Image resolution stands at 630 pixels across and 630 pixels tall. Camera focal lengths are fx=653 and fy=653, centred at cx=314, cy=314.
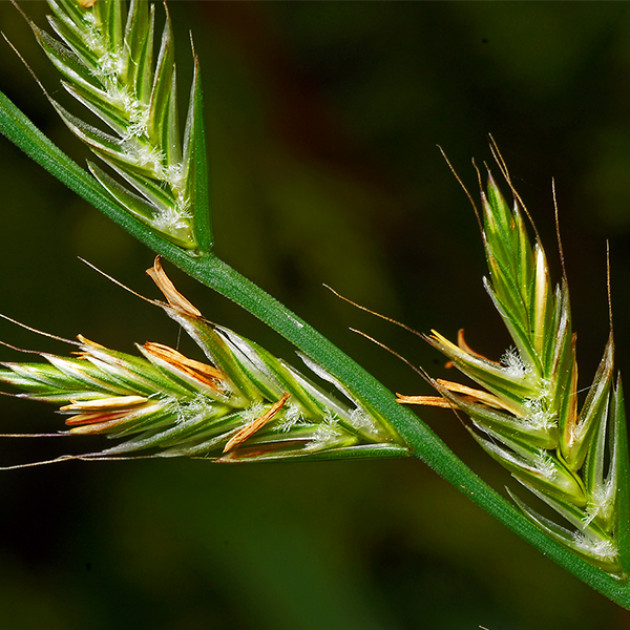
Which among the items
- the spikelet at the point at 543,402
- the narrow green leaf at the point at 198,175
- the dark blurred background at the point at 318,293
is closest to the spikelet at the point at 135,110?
the narrow green leaf at the point at 198,175

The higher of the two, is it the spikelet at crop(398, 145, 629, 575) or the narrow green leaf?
the narrow green leaf

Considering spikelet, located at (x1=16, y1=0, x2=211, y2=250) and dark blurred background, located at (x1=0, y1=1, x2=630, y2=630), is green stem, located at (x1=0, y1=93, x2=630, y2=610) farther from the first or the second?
dark blurred background, located at (x1=0, y1=1, x2=630, y2=630)

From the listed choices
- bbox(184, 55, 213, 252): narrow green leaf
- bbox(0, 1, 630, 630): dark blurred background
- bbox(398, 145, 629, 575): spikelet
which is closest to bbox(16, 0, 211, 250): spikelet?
bbox(184, 55, 213, 252): narrow green leaf

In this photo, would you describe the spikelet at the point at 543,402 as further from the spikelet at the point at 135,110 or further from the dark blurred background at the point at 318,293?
the dark blurred background at the point at 318,293

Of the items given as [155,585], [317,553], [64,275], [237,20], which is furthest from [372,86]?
[155,585]

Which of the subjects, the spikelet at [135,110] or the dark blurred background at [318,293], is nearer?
the spikelet at [135,110]

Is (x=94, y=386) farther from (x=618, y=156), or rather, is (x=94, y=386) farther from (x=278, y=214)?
(x=618, y=156)
